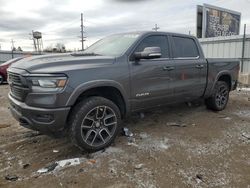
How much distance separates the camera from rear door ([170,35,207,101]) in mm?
5090

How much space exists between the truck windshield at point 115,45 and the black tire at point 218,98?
109 inches

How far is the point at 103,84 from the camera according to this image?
381 centimetres

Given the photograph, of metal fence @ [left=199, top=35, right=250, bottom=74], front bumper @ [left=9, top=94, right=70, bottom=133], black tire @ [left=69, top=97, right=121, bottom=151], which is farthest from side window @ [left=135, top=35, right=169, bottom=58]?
metal fence @ [left=199, top=35, right=250, bottom=74]

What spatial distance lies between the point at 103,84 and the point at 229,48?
1215 cm

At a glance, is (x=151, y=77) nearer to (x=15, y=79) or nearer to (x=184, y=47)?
(x=184, y=47)

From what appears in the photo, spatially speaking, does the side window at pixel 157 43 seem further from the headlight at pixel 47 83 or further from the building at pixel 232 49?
the building at pixel 232 49

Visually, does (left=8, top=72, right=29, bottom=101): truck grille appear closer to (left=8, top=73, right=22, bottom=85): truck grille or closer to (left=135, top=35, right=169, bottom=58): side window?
(left=8, top=73, right=22, bottom=85): truck grille

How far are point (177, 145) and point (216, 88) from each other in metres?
2.63

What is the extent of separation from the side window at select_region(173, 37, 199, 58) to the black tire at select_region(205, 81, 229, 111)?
116 centimetres

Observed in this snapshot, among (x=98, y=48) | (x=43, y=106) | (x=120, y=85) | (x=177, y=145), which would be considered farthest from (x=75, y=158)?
(x=98, y=48)

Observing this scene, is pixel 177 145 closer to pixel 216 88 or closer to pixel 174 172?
pixel 174 172

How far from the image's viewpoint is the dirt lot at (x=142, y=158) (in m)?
3.16

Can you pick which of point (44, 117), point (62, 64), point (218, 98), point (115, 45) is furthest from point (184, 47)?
point (44, 117)

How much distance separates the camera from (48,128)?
3.46 meters
